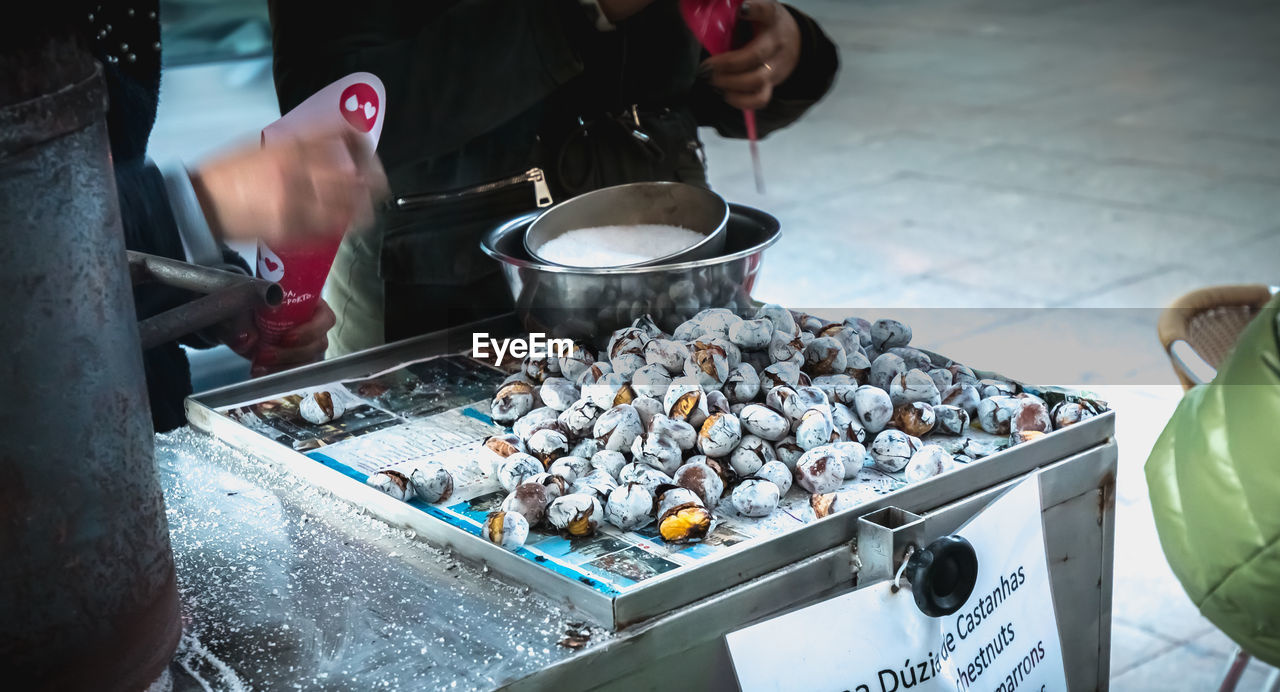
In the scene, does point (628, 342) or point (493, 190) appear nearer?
point (628, 342)

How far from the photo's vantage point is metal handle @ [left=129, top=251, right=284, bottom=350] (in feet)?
3.47

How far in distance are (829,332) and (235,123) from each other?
1449 mm

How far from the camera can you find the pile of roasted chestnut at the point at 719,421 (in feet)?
3.63

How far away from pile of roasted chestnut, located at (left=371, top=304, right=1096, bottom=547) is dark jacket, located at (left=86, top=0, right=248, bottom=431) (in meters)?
0.52

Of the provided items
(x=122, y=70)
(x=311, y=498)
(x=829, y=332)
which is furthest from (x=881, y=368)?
(x=122, y=70)

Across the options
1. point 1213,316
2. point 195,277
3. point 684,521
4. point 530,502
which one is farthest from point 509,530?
point 1213,316

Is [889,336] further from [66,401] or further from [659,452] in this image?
[66,401]

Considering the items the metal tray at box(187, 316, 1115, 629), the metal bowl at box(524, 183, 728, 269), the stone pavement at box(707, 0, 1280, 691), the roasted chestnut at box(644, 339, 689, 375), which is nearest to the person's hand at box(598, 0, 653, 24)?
the metal bowl at box(524, 183, 728, 269)

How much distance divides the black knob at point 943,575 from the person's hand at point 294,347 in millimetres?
923

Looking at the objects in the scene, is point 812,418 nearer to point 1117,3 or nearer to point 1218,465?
point 1218,465

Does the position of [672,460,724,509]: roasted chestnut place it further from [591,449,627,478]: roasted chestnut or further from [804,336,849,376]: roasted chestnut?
[804,336,849,376]: roasted chestnut

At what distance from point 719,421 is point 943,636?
0.29 meters

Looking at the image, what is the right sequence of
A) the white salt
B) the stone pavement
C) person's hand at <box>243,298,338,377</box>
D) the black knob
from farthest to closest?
the stone pavement < person's hand at <box>243,298,338,377</box> < the white salt < the black knob

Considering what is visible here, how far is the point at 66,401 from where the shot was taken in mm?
768
